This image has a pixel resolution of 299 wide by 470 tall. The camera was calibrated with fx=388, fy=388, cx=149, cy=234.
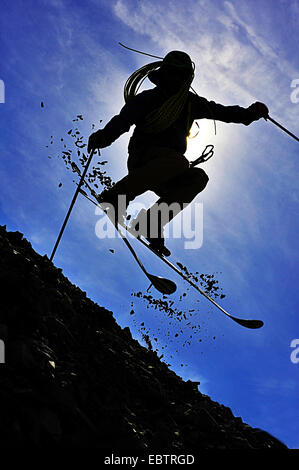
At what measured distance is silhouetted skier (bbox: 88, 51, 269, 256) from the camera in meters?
6.76

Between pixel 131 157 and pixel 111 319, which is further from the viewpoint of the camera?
pixel 111 319

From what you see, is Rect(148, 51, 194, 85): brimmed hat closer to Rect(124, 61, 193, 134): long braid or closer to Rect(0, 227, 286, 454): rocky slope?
Rect(124, 61, 193, 134): long braid

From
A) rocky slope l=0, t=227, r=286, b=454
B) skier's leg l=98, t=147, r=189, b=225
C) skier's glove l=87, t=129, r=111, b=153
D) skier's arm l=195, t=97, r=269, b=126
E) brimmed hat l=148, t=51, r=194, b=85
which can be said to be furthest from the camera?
skier's arm l=195, t=97, r=269, b=126

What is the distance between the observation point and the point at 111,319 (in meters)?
8.16

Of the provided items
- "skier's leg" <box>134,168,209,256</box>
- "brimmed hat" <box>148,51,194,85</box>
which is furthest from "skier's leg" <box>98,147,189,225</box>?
"brimmed hat" <box>148,51,194,85</box>

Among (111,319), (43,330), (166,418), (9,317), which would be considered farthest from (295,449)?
(111,319)

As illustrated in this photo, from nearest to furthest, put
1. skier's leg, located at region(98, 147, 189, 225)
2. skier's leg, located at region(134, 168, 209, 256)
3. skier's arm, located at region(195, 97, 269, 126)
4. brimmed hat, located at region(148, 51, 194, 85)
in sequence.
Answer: skier's leg, located at region(98, 147, 189, 225)
brimmed hat, located at region(148, 51, 194, 85)
skier's leg, located at region(134, 168, 209, 256)
skier's arm, located at region(195, 97, 269, 126)

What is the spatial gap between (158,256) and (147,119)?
259 cm

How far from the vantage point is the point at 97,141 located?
7.05 metres

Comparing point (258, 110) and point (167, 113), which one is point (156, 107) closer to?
point (167, 113)

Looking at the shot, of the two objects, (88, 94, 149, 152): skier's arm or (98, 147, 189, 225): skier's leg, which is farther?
(88, 94, 149, 152): skier's arm

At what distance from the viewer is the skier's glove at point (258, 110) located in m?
7.46

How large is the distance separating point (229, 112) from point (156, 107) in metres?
1.52
